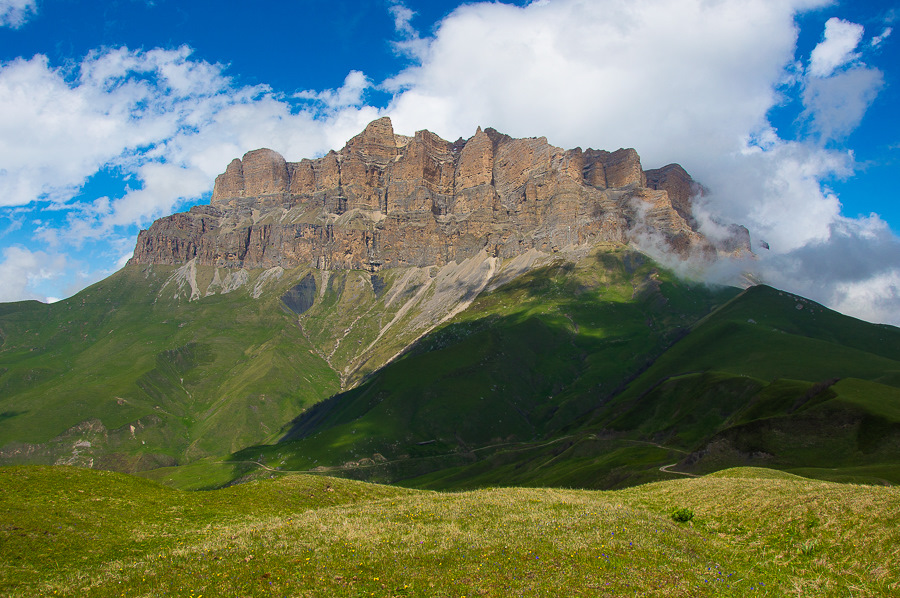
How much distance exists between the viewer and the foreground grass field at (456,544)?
64.8 feet

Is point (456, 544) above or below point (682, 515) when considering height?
above

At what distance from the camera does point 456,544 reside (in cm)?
2419

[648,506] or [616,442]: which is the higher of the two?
[648,506]

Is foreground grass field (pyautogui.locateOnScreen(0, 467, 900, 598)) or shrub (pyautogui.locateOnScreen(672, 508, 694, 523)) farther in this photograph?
shrub (pyautogui.locateOnScreen(672, 508, 694, 523))

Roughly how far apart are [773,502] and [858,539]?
6254 millimetres

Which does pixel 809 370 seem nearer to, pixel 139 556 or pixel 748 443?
pixel 748 443

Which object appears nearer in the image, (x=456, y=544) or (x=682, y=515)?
(x=456, y=544)

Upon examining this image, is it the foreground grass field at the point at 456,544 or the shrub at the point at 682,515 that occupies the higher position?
the foreground grass field at the point at 456,544

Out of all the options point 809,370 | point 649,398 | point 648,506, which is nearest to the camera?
point 648,506

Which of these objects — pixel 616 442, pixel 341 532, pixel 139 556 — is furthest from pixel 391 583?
pixel 616 442

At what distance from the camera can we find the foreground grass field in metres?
19.8

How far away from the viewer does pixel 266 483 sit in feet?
139

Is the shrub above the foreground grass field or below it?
below

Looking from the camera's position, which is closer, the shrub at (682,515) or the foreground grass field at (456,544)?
the foreground grass field at (456,544)
